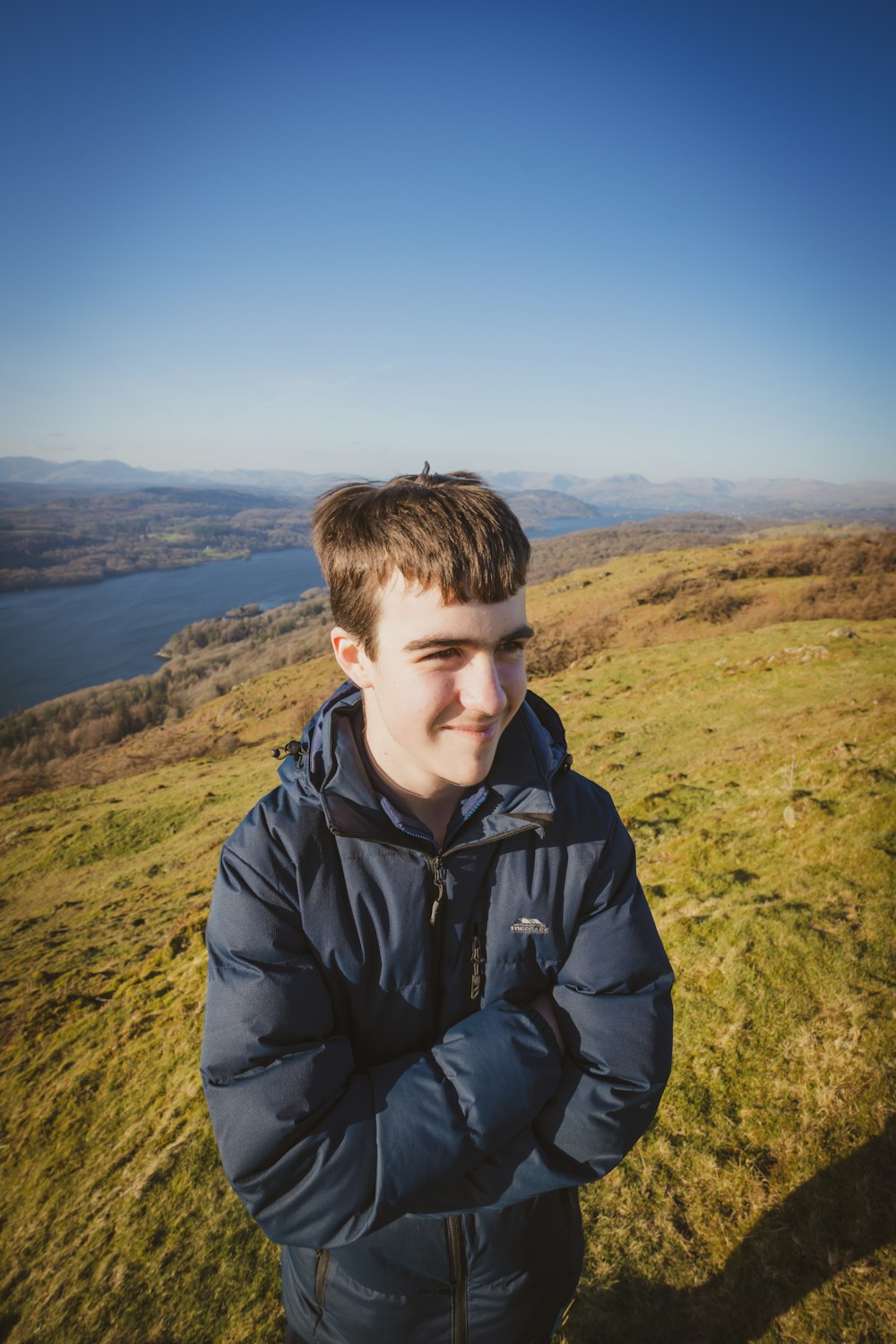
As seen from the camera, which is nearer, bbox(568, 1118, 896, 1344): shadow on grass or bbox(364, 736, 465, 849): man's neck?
bbox(364, 736, 465, 849): man's neck

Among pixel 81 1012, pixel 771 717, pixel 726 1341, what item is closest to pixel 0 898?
pixel 81 1012

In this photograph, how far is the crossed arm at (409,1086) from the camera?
4.86 feet

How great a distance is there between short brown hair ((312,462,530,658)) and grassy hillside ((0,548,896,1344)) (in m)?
3.60

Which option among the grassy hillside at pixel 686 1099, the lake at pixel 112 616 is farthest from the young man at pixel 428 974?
the lake at pixel 112 616

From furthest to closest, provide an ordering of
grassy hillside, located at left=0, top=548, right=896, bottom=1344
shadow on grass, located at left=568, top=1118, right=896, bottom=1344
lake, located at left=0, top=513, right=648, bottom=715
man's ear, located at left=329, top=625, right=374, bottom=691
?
1. lake, located at left=0, top=513, right=648, bottom=715
2. grassy hillside, located at left=0, top=548, right=896, bottom=1344
3. shadow on grass, located at left=568, top=1118, right=896, bottom=1344
4. man's ear, located at left=329, top=625, right=374, bottom=691

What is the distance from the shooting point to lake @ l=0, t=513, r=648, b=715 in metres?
76.2

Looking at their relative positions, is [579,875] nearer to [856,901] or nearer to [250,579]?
[856,901]

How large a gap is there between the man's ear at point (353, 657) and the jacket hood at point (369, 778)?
0.13 metres

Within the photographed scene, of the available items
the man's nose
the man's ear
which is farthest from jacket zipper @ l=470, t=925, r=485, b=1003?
the man's ear

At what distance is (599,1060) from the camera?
1.74 metres

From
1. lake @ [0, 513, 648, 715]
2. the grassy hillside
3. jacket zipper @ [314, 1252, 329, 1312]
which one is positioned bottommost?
lake @ [0, 513, 648, 715]

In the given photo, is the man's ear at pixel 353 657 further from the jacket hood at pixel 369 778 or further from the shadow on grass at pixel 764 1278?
the shadow on grass at pixel 764 1278

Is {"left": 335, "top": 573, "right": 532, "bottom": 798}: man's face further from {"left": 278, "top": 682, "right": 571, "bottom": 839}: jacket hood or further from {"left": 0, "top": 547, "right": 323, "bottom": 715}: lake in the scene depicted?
{"left": 0, "top": 547, "right": 323, "bottom": 715}: lake

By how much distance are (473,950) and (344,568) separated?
139cm
